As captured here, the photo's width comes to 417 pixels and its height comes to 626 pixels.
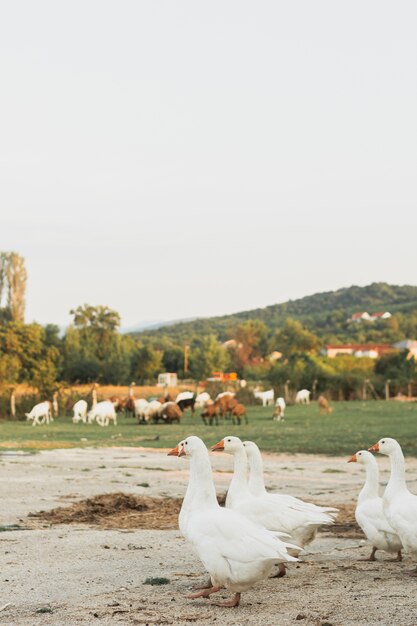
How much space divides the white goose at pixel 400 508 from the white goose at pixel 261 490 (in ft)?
1.89

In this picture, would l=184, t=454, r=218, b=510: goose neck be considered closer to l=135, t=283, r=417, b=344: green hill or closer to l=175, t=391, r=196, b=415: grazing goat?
l=175, t=391, r=196, b=415: grazing goat

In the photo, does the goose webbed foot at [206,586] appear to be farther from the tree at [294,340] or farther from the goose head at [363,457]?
the tree at [294,340]

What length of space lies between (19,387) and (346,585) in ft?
155

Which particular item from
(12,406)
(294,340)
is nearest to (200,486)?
(12,406)

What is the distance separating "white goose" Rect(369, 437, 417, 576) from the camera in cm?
967

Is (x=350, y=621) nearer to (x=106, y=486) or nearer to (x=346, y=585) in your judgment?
(x=346, y=585)

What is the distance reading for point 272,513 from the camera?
9.98 metres

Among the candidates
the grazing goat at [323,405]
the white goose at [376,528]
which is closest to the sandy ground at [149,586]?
the white goose at [376,528]

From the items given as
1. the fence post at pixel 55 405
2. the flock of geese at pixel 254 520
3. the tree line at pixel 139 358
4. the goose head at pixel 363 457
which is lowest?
the flock of geese at pixel 254 520

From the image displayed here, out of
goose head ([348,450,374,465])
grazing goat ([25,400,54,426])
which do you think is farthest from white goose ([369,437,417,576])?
grazing goat ([25,400,54,426])

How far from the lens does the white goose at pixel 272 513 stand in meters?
9.88

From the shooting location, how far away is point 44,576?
383 inches

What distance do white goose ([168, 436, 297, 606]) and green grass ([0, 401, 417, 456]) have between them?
1821cm

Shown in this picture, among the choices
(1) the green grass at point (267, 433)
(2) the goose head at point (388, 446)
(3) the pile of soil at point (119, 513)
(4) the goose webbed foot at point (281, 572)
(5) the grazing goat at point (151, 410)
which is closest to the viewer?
(4) the goose webbed foot at point (281, 572)
